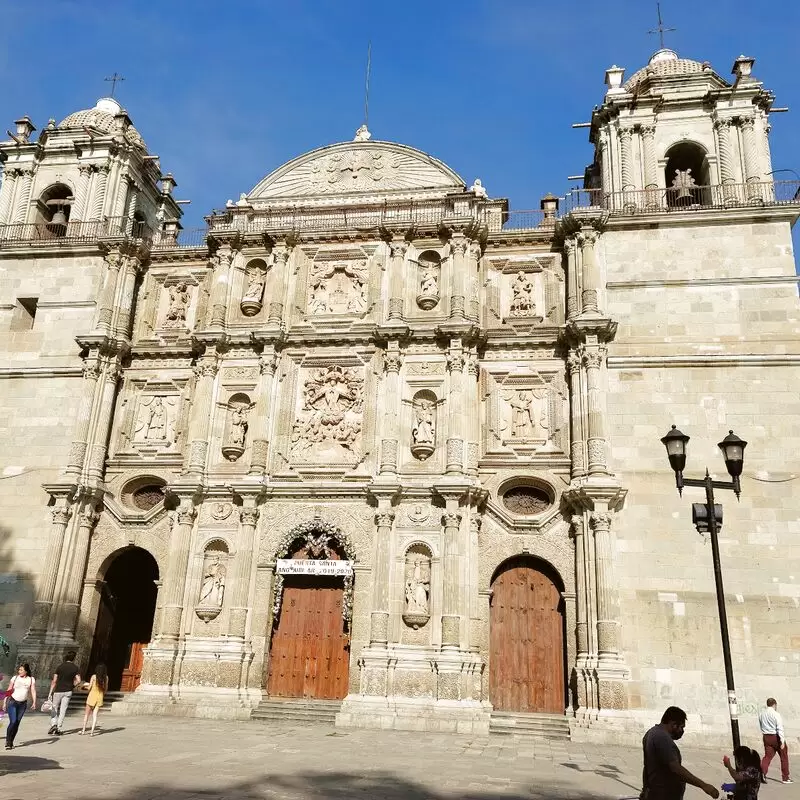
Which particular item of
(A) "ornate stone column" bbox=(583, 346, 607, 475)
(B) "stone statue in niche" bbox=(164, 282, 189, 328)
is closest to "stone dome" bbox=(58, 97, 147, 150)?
(B) "stone statue in niche" bbox=(164, 282, 189, 328)

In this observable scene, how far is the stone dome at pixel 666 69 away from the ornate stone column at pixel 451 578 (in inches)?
597

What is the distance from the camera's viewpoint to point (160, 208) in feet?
98.2

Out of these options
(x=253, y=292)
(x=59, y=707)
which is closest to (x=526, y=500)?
(x=253, y=292)

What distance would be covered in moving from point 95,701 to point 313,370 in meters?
10.6

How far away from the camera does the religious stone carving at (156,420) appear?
2322 centimetres

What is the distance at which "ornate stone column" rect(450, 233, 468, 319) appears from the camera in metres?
22.3

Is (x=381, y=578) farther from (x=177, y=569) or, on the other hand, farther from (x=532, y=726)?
(x=177, y=569)

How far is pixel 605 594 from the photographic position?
18672 millimetres

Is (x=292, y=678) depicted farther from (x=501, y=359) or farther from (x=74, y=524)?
(x=501, y=359)

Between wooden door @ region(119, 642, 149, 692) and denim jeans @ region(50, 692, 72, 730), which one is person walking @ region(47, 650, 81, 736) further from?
wooden door @ region(119, 642, 149, 692)

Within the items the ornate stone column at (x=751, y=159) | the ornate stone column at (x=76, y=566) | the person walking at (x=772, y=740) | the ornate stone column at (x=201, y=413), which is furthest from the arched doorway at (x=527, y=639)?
the ornate stone column at (x=751, y=159)

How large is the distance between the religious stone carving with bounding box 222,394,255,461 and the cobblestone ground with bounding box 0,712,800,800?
725 cm

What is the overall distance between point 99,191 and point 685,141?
1928 centimetres

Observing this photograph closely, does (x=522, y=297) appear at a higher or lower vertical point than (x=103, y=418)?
higher
